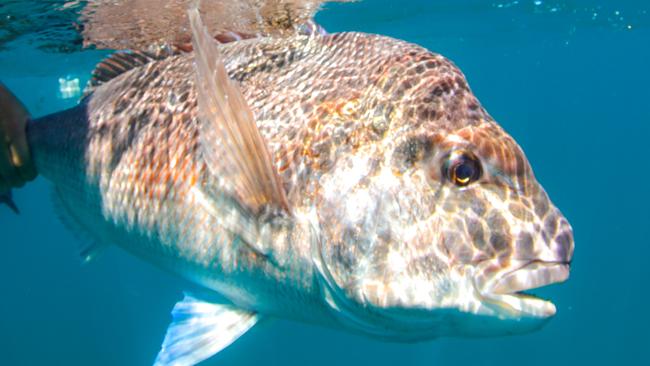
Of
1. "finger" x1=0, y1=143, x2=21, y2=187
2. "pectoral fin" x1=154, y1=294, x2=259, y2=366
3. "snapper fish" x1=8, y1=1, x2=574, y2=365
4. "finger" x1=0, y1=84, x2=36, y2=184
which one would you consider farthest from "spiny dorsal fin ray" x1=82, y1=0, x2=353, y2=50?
"pectoral fin" x1=154, y1=294, x2=259, y2=366

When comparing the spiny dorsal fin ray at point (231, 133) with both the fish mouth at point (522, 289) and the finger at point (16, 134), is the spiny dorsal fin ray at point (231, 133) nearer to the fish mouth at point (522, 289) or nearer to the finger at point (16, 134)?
the fish mouth at point (522, 289)

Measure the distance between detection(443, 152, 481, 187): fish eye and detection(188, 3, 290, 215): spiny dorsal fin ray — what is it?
0.75 m

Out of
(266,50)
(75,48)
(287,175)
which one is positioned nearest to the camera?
(287,175)

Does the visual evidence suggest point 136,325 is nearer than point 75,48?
No

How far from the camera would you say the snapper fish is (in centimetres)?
200

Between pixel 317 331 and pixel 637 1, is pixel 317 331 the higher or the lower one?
the lower one

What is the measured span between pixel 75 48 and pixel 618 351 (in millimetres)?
26494

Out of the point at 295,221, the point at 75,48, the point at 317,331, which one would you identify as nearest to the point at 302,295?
the point at 295,221

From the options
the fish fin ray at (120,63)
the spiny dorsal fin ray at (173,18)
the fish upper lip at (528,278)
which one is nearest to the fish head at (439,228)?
the fish upper lip at (528,278)

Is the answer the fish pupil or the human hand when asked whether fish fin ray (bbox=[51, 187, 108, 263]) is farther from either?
the fish pupil

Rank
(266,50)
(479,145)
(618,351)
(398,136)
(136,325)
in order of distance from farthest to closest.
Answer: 1. (136,325)
2. (618,351)
3. (266,50)
4. (398,136)
5. (479,145)

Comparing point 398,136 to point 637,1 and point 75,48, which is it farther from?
point 637,1

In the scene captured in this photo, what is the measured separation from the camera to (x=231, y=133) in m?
2.08

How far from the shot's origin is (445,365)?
19656 millimetres
